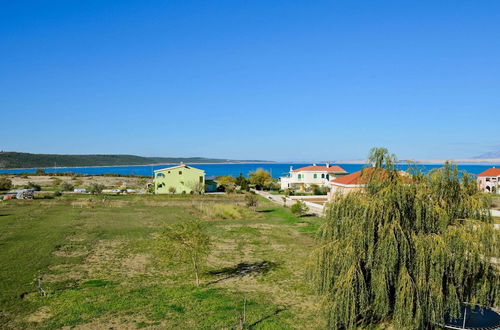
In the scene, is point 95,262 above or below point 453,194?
below

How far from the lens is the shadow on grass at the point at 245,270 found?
20477 millimetres

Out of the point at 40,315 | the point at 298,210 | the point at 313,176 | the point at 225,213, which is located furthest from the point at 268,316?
the point at 313,176

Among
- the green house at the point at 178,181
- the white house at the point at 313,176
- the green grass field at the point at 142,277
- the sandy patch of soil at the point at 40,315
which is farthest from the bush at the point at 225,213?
the white house at the point at 313,176

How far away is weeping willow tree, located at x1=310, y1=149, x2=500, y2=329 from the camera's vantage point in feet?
37.6

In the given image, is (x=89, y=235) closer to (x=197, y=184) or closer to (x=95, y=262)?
(x=95, y=262)

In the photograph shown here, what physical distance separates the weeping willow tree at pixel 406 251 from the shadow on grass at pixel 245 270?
26.8 ft

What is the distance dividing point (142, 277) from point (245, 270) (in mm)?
5720

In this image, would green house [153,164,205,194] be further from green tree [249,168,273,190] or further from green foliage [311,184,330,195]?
green foliage [311,184,330,195]

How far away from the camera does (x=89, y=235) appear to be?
30.3m

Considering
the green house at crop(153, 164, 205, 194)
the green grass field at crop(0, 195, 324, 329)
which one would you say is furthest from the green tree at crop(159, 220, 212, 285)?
the green house at crop(153, 164, 205, 194)

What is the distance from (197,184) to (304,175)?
20.3 meters

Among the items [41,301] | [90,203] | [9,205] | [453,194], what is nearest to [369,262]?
[453,194]

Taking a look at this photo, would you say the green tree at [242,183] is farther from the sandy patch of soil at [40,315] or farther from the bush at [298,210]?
the sandy patch of soil at [40,315]

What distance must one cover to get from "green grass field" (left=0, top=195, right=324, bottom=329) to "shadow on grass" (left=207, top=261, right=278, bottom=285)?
0.19ft
